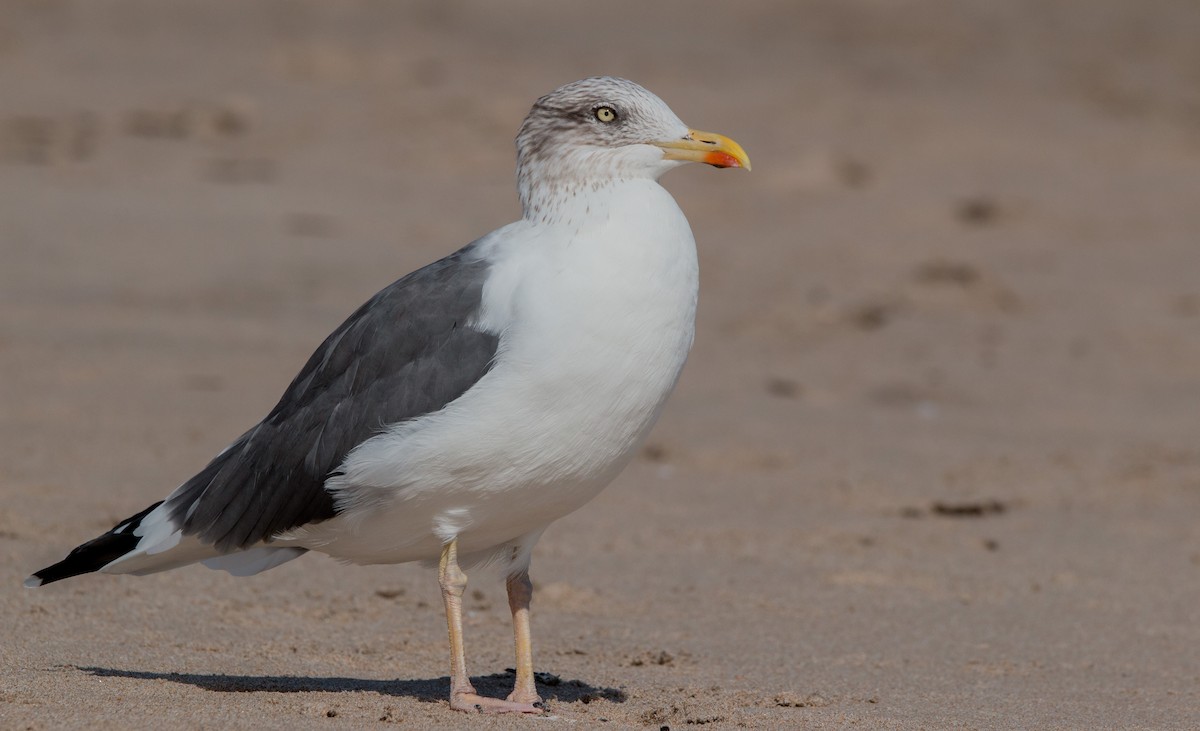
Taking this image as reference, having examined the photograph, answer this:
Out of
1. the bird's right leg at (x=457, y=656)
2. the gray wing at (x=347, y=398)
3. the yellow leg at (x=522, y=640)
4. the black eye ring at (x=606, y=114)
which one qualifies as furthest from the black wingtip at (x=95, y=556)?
the black eye ring at (x=606, y=114)

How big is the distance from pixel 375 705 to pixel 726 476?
358 centimetres

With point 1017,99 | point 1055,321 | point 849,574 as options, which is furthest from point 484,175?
point 849,574

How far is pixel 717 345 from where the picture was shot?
10.2 m

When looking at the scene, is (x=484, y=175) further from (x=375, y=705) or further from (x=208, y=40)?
(x=375, y=705)

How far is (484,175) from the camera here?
13.7m

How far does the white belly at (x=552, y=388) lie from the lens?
414cm

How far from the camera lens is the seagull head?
14.5 ft

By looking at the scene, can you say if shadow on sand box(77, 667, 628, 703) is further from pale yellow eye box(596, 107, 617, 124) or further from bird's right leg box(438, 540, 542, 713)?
pale yellow eye box(596, 107, 617, 124)

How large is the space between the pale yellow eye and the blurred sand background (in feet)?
5.22

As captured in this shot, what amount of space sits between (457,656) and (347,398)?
747mm

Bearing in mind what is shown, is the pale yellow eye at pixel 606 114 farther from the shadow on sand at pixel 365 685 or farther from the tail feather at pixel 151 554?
the shadow on sand at pixel 365 685

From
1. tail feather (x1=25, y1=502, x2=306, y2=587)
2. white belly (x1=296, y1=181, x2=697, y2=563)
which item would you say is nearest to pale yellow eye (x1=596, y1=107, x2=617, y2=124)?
white belly (x1=296, y1=181, x2=697, y2=563)

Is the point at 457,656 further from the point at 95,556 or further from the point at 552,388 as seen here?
the point at 95,556

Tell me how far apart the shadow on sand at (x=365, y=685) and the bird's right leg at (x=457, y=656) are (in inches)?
6.7
